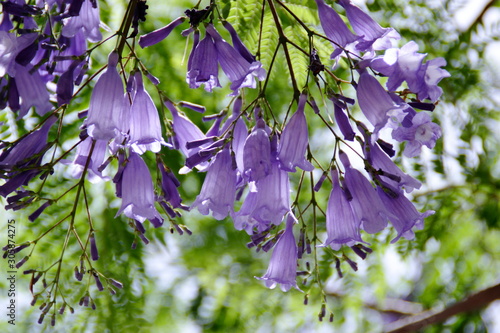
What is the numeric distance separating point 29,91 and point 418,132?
564 millimetres

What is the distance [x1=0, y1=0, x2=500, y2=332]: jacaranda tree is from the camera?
2.72ft

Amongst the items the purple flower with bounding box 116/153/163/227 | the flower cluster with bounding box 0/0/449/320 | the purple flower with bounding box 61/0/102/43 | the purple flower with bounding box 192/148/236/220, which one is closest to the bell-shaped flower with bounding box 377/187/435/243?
the flower cluster with bounding box 0/0/449/320

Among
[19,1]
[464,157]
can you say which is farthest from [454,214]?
[19,1]

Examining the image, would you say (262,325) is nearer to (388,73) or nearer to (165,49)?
(165,49)

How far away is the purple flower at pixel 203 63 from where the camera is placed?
0.87 m

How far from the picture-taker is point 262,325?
6.57 ft

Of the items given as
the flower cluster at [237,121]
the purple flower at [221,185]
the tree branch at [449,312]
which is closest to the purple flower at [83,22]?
the flower cluster at [237,121]

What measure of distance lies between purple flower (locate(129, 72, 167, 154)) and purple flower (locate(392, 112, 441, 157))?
36 centimetres

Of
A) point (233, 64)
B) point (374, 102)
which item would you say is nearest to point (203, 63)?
point (233, 64)

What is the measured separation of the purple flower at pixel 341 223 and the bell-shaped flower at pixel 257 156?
0.53ft

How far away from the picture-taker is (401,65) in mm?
786

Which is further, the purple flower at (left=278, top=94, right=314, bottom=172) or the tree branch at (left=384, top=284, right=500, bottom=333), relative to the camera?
the tree branch at (left=384, top=284, right=500, bottom=333)

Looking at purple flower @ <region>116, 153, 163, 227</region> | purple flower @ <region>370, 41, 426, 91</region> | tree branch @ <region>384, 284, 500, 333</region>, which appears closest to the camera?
purple flower @ <region>370, 41, 426, 91</region>

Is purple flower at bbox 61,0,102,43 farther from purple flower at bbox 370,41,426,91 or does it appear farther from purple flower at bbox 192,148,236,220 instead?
purple flower at bbox 370,41,426,91
